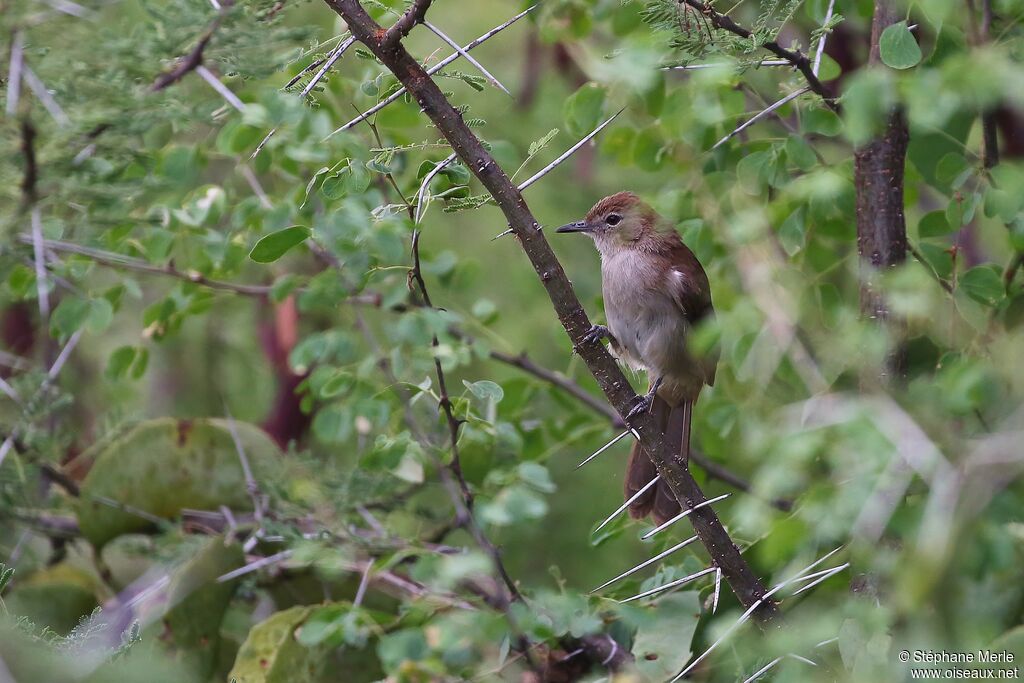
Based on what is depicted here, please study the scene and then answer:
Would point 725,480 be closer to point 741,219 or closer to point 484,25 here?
point 741,219

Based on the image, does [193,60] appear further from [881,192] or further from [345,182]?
[881,192]

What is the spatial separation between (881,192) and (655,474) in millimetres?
1302

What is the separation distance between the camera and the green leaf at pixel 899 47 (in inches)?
107

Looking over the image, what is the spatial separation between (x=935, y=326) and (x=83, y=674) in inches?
80.2

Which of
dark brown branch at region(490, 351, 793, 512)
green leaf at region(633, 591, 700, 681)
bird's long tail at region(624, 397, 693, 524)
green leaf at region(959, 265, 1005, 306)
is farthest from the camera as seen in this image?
dark brown branch at region(490, 351, 793, 512)

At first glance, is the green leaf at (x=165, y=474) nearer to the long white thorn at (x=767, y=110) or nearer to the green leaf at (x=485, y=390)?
the green leaf at (x=485, y=390)

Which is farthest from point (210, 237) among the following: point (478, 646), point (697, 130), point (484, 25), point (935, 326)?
point (484, 25)

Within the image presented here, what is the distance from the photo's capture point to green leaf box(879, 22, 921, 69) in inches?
107

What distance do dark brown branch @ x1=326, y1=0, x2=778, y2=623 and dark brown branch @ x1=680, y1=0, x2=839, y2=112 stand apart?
0.70m

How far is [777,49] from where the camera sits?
9.36ft

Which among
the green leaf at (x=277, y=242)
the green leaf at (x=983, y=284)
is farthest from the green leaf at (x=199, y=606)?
the green leaf at (x=983, y=284)

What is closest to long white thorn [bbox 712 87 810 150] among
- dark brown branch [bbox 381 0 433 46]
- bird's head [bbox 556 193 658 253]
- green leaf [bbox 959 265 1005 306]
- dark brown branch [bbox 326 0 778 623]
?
green leaf [bbox 959 265 1005 306]

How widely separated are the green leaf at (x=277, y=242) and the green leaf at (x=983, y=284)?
72.8 inches

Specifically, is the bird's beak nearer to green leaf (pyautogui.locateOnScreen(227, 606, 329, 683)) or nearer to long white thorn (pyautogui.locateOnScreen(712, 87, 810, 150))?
long white thorn (pyautogui.locateOnScreen(712, 87, 810, 150))
